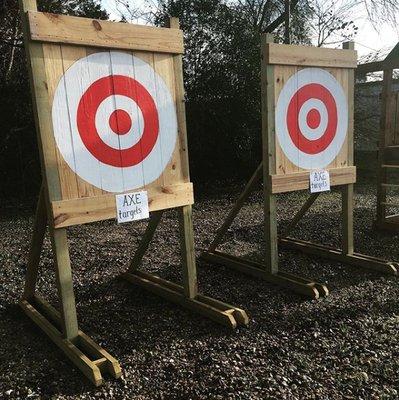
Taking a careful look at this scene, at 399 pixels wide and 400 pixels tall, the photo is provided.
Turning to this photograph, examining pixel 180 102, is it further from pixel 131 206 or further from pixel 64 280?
pixel 64 280

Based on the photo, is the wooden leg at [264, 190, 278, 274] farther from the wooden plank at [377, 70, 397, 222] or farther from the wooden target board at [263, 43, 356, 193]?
the wooden plank at [377, 70, 397, 222]

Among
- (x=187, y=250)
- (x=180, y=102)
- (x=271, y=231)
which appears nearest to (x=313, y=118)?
(x=271, y=231)

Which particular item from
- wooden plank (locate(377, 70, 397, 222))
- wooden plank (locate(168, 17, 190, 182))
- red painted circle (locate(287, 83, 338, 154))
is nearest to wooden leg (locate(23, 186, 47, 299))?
wooden plank (locate(168, 17, 190, 182))

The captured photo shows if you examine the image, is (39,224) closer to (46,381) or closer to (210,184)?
(46,381)

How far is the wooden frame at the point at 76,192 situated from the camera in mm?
2395

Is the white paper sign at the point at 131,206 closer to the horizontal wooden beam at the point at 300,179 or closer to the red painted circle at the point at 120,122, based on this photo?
the red painted circle at the point at 120,122

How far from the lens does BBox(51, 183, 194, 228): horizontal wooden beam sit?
255cm

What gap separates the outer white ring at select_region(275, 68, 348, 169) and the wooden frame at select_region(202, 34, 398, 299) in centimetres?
7

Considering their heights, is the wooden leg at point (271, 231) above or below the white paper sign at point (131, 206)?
below

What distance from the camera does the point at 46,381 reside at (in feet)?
7.77

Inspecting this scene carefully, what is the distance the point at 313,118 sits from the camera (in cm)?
376

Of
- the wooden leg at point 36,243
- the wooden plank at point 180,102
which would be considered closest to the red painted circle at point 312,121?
the wooden plank at point 180,102

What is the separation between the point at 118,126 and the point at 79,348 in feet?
4.65

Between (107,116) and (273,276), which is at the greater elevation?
(107,116)
